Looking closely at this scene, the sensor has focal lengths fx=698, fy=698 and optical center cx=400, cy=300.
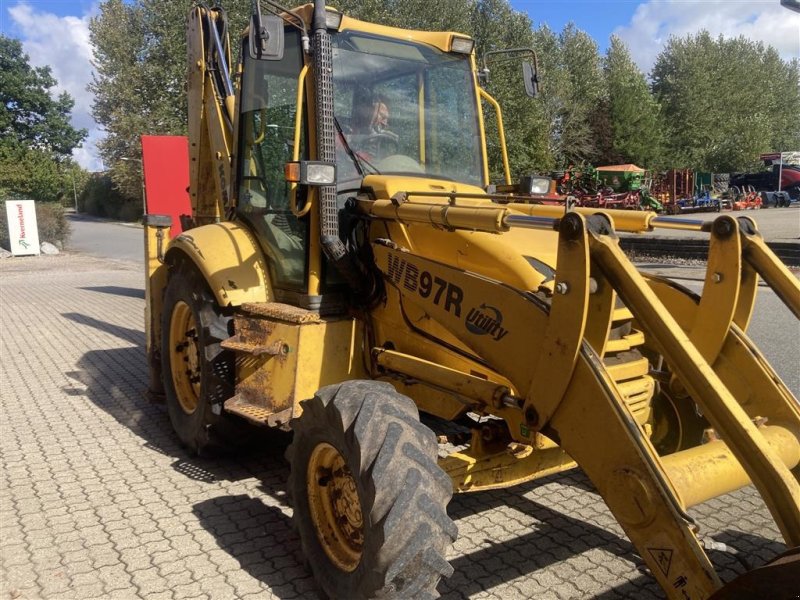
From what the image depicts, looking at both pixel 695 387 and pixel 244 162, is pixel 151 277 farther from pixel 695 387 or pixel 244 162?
pixel 695 387

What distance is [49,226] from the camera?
80.8 ft

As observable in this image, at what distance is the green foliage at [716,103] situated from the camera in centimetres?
4753

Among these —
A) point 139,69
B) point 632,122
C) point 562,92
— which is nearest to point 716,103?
point 632,122

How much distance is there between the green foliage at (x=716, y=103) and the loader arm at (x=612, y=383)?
162 ft

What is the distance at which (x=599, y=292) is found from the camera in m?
2.67

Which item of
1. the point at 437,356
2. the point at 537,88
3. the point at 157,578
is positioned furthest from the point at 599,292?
the point at 537,88

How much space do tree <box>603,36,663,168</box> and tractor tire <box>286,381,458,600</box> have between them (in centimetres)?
4517

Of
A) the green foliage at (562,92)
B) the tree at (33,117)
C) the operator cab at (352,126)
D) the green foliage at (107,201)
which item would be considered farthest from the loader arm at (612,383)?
the green foliage at (107,201)

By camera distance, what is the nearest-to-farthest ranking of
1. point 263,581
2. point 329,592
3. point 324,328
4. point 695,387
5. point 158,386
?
point 695,387, point 329,592, point 263,581, point 324,328, point 158,386

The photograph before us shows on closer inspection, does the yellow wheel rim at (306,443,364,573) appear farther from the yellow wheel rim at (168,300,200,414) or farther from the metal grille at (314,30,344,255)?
the yellow wheel rim at (168,300,200,414)

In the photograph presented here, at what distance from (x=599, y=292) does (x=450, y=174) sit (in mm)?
2100

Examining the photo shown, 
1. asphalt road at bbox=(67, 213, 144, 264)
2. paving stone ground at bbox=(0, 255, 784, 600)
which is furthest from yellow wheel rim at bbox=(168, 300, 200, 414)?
asphalt road at bbox=(67, 213, 144, 264)

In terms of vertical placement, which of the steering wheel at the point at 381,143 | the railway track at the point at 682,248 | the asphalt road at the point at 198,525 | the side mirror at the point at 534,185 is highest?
the steering wheel at the point at 381,143

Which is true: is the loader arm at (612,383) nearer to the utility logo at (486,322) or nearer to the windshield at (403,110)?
the utility logo at (486,322)
